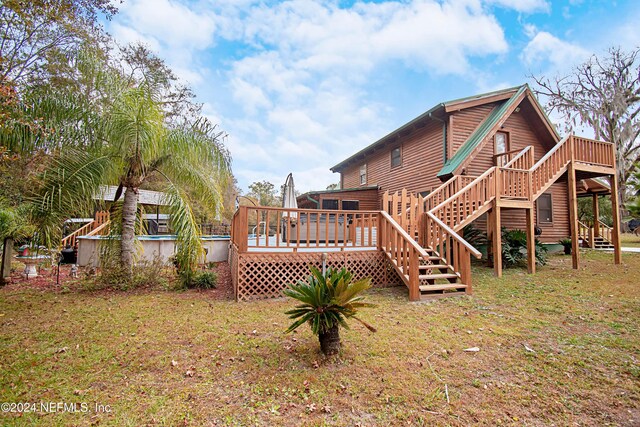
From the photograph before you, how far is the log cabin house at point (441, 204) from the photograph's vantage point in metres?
5.98

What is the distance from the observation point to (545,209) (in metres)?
13.1

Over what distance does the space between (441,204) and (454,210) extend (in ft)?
6.26

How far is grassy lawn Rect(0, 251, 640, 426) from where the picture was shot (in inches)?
90.0

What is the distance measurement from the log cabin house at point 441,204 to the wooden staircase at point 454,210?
28mm

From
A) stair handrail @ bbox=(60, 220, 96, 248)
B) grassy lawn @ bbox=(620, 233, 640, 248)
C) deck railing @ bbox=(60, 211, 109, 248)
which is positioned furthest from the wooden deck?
grassy lawn @ bbox=(620, 233, 640, 248)

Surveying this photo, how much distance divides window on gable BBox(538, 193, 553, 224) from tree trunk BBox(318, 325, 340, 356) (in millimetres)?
13489

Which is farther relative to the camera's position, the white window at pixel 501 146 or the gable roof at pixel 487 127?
the white window at pixel 501 146

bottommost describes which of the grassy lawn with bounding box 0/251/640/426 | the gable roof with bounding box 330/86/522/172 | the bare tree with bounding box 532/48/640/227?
the grassy lawn with bounding box 0/251/640/426

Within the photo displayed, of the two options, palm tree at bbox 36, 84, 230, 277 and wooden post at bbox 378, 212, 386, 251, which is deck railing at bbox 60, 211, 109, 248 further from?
wooden post at bbox 378, 212, 386, 251

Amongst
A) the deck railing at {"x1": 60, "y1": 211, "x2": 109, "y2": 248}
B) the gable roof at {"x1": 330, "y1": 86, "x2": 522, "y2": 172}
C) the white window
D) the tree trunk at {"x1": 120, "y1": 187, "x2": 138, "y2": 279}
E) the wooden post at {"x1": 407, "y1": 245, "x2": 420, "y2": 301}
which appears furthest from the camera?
the white window

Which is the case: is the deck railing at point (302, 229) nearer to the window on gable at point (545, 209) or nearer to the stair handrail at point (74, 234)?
the stair handrail at point (74, 234)

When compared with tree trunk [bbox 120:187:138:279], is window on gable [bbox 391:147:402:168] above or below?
above

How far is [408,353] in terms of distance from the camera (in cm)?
330

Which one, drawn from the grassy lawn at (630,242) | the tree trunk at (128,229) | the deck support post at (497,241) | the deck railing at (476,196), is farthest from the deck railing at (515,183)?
the grassy lawn at (630,242)
